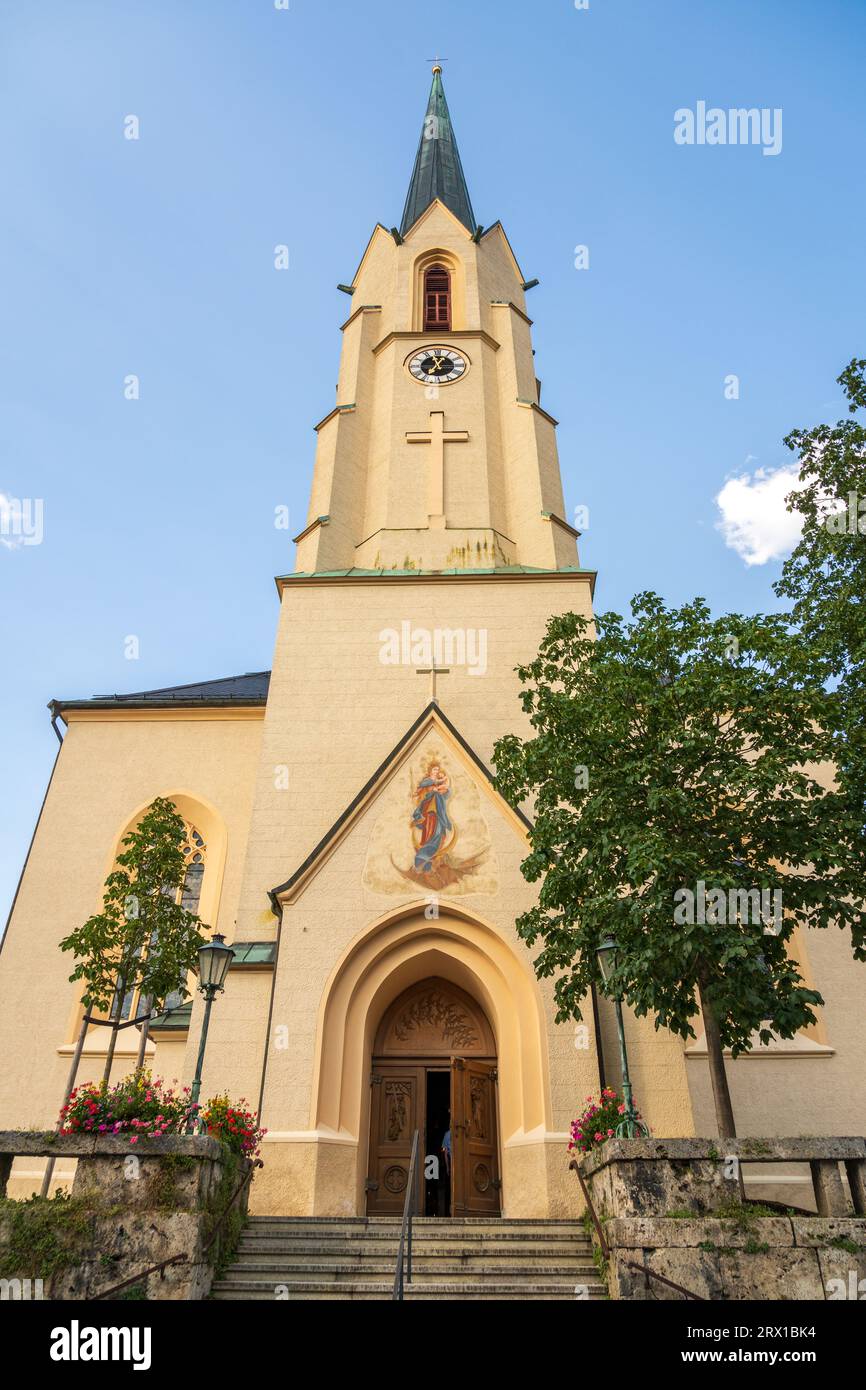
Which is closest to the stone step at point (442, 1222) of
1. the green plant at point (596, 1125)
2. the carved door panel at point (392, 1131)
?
the green plant at point (596, 1125)

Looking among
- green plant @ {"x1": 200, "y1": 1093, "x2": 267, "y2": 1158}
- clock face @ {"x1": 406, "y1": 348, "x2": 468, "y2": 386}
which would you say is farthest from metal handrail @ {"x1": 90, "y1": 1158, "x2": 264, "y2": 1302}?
clock face @ {"x1": 406, "y1": 348, "x2": 468, "y2": 386}

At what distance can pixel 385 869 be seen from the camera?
1532cm

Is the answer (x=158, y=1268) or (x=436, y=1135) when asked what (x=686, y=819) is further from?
(x=436, y=1135)

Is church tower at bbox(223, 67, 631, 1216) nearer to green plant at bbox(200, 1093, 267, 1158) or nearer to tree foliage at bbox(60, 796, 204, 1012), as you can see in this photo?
tree foliage at bbox(60, 796, 204, 1012)

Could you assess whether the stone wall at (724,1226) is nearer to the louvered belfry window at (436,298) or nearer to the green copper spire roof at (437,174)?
the louvered belfry window at (436,298)

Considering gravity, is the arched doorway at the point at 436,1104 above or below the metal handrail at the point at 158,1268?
above

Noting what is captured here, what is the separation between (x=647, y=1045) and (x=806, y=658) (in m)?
6.35

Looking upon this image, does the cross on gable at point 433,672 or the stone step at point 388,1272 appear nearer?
the stone step at point 388,1272

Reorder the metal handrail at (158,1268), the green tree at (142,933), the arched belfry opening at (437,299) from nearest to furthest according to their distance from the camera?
the metal handrail at (158,1268) < the green tree at (142,933) < the arched belfry opening at (437,299)

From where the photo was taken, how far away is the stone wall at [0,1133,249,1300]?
26.7ft

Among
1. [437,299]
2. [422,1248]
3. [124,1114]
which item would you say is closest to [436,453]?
[437,299]

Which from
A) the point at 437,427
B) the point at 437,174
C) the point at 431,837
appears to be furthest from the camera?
the point at 437,174

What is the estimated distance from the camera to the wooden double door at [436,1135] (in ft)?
46.1

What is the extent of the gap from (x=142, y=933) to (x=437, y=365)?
17.8 meters
